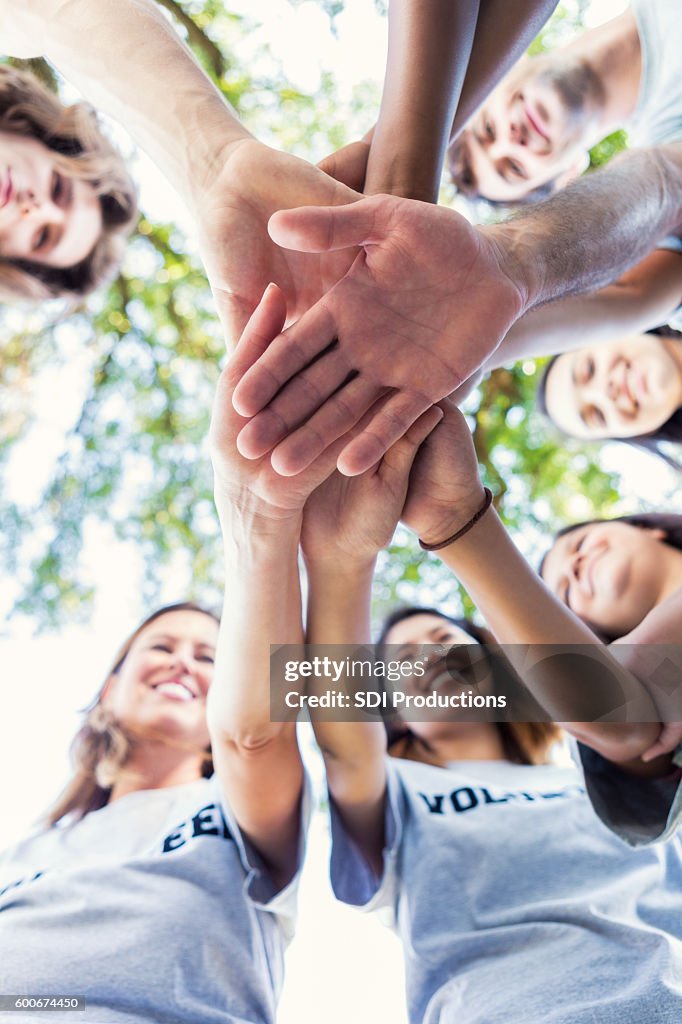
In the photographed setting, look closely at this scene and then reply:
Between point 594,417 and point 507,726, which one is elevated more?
point 594,417

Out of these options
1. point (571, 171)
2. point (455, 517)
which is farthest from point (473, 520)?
point (571, 171)

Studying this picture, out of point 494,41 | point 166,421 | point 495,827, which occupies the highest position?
point 166,421

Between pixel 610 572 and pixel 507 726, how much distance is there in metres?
0.39

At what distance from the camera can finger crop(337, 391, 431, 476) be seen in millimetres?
777

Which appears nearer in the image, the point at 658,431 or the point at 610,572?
the point at 610,572

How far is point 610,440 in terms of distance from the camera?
1902 millimetres

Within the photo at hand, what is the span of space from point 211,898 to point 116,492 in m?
1.23

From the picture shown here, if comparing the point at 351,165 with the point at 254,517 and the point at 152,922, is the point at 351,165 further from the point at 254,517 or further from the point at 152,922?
the point at 152,922

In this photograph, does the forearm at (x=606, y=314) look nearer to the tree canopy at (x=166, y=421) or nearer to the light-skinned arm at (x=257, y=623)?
the light-skinned arm at (x=257, y=623)

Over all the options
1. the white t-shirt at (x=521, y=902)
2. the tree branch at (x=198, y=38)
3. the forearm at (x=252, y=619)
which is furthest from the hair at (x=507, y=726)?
the tree branch at (x=198, y=38)

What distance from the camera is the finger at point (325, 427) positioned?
2.52 feet

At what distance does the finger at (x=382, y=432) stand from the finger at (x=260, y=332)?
0.45ft

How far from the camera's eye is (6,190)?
164 cm

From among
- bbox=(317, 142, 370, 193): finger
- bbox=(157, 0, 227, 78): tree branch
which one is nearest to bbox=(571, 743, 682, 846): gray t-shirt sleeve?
bbox=(317, 142, 370, 193): finger
